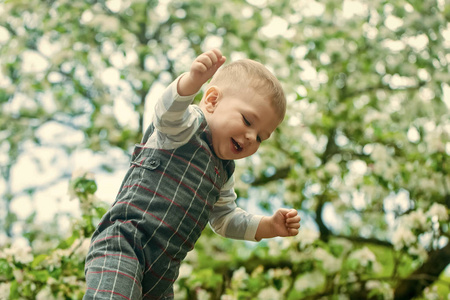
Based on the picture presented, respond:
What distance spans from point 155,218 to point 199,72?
0.37m

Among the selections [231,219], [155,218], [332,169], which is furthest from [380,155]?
[155,218]

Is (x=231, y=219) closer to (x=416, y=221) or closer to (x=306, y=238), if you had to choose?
(x=306, y=238)

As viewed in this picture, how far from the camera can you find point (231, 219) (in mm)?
1563

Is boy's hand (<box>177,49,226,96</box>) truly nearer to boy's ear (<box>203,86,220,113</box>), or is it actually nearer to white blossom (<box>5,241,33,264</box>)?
boy's ear (<box>203,86,220,113</box>)

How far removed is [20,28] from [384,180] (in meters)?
3.35

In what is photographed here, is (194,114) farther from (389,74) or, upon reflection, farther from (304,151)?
(389,74)

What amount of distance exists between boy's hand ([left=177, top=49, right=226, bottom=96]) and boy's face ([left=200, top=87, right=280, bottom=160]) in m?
0.16

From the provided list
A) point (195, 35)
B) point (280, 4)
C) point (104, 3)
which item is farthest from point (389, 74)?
point (104, 3)

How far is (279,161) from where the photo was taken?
13.6ft

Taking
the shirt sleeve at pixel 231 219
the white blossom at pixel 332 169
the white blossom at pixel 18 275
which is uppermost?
the shirt sleeve at pixel 231 219

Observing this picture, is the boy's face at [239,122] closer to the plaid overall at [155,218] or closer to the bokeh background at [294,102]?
the plaid overall at [155,218]

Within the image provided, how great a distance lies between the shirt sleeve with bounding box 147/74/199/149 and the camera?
1.18 metres

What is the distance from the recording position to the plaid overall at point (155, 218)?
119 cm

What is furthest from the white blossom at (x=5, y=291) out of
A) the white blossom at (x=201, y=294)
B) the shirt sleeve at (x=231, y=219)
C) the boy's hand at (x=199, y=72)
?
the boy's hand at (x=199, y=72)
